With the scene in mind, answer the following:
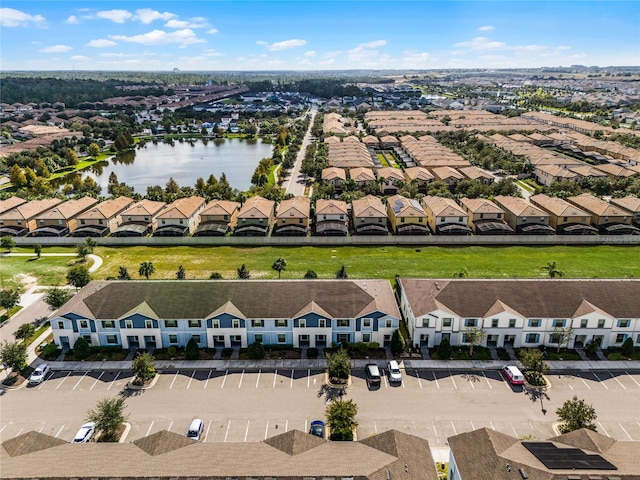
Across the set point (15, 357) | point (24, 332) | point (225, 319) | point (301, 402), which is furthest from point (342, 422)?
point (24, 332)

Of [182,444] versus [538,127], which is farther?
[538,127]

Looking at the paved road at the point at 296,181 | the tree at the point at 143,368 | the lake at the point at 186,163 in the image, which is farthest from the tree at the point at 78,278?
the lake at the point at 186,163

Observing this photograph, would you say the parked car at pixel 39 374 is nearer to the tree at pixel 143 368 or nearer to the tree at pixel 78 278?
the tree at pixel 143 368

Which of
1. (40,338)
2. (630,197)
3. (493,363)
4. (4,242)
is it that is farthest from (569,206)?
(4,242)

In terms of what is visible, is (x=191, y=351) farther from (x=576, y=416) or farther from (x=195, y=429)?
(x=576, y=416)

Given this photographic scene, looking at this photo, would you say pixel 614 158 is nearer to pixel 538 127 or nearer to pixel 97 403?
pixel 538 127

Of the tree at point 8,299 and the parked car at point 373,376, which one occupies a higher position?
the tree at point 8,299
